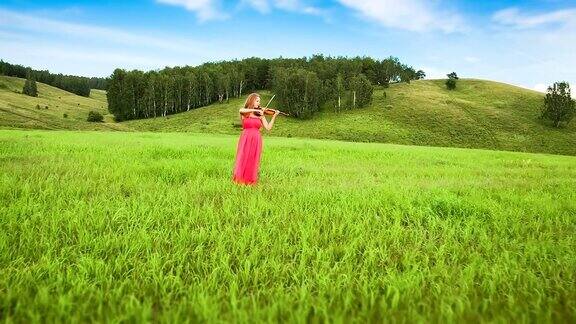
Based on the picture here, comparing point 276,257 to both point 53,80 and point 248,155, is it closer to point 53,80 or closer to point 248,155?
point 248,155

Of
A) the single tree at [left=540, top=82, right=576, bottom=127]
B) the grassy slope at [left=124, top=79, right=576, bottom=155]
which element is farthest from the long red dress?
the single tree at [left=540, top=82, right=576, bottom=127]

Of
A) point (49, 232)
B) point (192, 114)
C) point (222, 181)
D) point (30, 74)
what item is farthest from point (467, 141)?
point (30, 74)

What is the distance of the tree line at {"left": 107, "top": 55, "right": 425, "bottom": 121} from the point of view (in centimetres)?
8969

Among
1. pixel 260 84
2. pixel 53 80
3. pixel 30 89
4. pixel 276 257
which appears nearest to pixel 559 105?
pixel 260 84

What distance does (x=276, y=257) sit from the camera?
3.83 metres

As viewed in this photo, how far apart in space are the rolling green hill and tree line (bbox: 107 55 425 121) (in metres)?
4.96

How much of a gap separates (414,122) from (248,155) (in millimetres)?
78510

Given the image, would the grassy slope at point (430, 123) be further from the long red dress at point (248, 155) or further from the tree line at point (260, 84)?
the long red dress at point (248, 155)

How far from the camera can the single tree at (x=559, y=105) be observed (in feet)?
260

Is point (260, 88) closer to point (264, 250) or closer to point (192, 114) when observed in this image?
point (192, 114)

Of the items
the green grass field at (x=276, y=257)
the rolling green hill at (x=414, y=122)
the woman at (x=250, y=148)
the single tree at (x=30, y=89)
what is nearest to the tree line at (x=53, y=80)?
Result: the single tree at (x=30, y=89)

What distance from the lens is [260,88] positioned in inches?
4916

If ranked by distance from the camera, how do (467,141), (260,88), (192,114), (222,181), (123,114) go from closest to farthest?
(222,181) → (467,141) → (192,114) → (123,114) → (260,88)

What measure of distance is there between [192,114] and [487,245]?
95258mm
